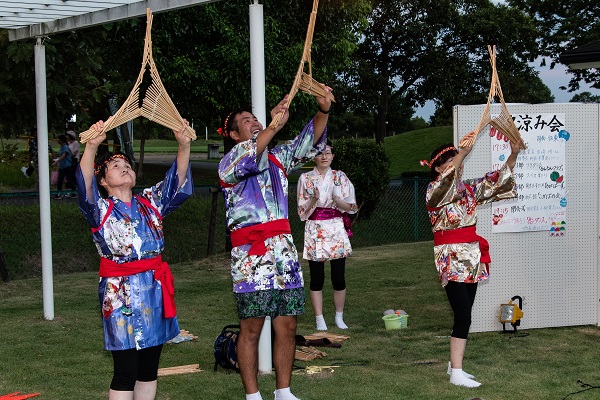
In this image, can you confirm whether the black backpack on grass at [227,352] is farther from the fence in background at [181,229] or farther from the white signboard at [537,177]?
the fence in background at [181,229]

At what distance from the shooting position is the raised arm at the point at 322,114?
16.7ft

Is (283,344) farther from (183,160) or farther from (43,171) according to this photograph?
(43,171)

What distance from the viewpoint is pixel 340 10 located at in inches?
755

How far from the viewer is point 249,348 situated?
504 cm

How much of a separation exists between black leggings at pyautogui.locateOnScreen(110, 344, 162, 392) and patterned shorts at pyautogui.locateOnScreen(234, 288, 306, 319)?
25.8 inches

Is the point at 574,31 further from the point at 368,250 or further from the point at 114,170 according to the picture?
the point at 114,170

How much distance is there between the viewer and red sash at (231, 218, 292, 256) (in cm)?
493

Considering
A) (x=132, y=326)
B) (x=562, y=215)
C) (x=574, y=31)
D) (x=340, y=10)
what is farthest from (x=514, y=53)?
(x=132, y=326)

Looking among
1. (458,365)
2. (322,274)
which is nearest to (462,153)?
(458,365)

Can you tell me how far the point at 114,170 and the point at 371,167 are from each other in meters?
12.1

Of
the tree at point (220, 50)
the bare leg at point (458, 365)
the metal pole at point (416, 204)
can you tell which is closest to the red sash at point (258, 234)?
the bare leg at point (458, 365)

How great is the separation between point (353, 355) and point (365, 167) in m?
9.65

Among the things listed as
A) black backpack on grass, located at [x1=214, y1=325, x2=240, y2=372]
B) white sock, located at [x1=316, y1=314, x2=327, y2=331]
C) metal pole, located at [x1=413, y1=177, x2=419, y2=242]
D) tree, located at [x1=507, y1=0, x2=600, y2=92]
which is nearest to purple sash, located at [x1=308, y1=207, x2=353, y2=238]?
white sock, located at [x1=316, y1=314, x2=327, y2=331]

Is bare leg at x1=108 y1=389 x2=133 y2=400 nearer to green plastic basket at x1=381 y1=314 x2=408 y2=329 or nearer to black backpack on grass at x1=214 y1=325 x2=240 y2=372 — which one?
black backpack on grass at x1=214 y1=325 x2=240 y2=372
